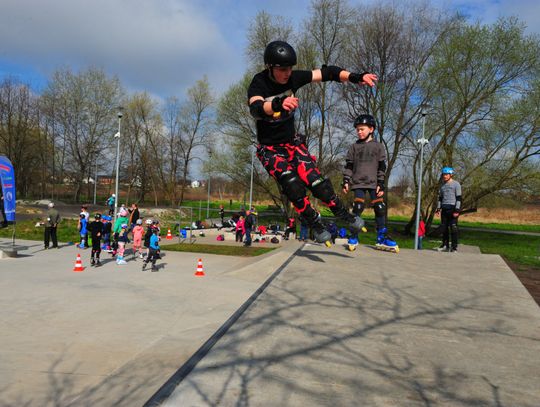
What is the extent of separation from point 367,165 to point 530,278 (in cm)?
338

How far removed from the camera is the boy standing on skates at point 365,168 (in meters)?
6.88

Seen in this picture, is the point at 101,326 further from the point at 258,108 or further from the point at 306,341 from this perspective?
the point at 258,108

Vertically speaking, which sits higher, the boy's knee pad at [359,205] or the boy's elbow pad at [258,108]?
the boy's elbow pad at [258,108]

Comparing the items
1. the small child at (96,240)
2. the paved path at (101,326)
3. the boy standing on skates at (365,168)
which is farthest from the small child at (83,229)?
the boy standing on skates at (365,168)

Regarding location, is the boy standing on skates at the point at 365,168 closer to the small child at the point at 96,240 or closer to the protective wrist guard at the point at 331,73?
the protective wrist guard at the point at 331,73

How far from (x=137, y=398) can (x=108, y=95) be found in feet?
148

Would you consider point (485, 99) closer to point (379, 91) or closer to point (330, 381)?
point (379, 91)

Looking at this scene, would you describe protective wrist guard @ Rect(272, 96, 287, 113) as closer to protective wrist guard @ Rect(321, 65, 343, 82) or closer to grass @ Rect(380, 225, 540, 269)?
protective wrist guard @ Rect(321, 65, 343, 82)

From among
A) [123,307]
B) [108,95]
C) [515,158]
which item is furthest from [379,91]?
[108,95]

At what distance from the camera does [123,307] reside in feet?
18.8

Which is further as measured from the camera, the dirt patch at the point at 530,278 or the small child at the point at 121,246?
the small child at the point at 121,246

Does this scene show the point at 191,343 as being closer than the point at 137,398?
No

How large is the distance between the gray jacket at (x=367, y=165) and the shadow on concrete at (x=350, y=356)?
327cm

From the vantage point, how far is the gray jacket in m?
6.87
